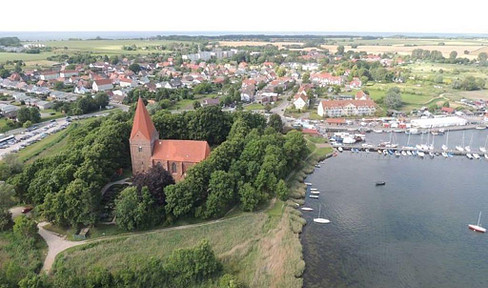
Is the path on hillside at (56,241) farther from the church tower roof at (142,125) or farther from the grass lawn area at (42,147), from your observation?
the grass lawn area at (42,147)

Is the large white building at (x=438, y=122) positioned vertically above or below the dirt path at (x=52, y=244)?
above

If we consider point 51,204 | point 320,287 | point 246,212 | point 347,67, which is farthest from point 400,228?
point 347,67

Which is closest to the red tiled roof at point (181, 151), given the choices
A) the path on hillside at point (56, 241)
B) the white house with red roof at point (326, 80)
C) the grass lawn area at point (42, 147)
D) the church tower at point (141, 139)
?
the church tower at point (141, 139)

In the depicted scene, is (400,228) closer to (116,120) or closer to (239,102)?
(116,120)

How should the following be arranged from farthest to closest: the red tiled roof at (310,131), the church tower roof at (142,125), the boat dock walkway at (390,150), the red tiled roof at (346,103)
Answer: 1. the red tiled roof at (346,103)
2. the red tiled roof at (310,131)
3. the boat dock walkway at (390,150)
4. the church tower roof at (142,125)

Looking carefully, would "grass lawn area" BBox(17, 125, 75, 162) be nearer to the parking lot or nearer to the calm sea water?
the parking lot
